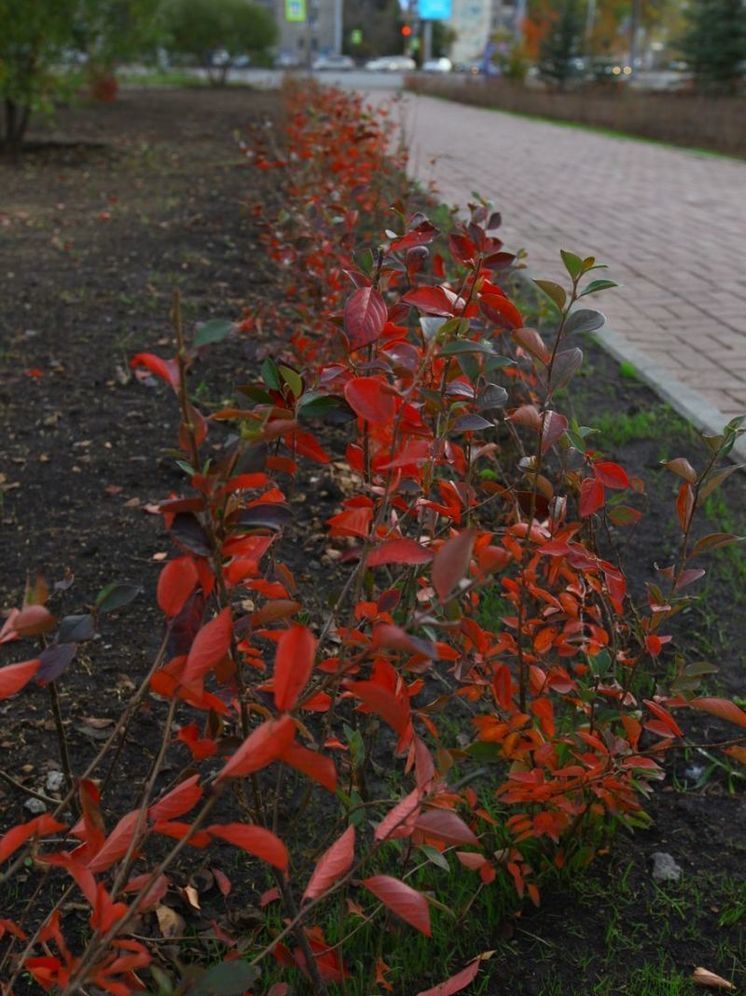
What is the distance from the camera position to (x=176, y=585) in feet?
3.75

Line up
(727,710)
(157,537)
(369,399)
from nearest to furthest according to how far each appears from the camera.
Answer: (369,399)
(727,710)
(157,537)

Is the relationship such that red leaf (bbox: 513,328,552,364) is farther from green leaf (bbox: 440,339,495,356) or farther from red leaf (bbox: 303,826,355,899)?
red leaf (bbox: 303,826,355,899)

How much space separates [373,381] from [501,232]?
688 centimetres

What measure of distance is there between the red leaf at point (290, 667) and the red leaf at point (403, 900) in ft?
0.94

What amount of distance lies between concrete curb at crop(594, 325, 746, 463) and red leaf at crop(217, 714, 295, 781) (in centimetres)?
278

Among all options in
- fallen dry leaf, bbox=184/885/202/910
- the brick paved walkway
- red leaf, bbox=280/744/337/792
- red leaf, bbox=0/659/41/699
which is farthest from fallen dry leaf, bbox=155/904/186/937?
the brick paved walkway

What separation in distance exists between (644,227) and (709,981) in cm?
739

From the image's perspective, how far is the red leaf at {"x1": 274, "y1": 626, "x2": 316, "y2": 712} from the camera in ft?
3.17

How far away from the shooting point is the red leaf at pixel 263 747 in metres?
0.92

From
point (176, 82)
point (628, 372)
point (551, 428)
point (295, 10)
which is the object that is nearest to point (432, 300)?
point (551, 428)

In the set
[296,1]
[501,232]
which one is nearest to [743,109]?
[501,232]

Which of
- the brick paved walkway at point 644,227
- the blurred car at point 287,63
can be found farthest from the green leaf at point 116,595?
the blurred car at point 287,63

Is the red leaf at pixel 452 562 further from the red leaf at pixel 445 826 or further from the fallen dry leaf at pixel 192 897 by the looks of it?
the fallen dry leaf at pixel 192 897

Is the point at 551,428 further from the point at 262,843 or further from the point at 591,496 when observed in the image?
the point at 262,843
